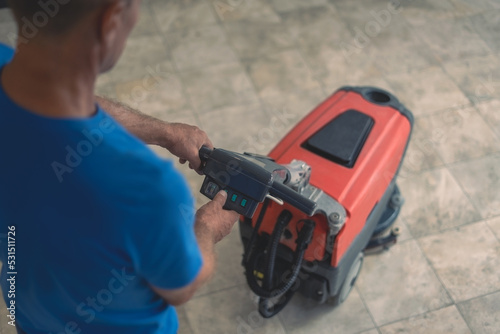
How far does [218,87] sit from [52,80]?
2.30 meters

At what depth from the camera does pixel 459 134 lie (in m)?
2.97

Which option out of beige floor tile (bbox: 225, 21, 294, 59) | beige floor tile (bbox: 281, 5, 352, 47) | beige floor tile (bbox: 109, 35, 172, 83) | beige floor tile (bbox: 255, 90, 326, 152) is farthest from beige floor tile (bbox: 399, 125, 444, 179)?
beige floor tile (bbox: 109, 35, 172, 83)

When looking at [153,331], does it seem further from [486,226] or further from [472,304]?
[486,226]

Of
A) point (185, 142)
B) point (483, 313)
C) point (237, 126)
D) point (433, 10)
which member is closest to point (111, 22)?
point (185, 142)

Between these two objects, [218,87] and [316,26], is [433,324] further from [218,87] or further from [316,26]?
[316,26]

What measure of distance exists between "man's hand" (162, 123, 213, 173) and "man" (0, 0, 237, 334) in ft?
1.58

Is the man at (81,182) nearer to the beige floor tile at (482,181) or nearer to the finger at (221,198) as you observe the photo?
the finger at (221,198)

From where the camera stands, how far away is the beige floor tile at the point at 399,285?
2367 mm

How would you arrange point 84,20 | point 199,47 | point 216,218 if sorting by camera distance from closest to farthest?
point 84,20, point 216,218, point 199,47

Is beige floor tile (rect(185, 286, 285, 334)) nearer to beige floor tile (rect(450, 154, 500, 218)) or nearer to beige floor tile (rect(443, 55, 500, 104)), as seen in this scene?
beige floor tile (rect(450, 154, 500, 218))

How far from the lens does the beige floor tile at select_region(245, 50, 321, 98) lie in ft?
10.3

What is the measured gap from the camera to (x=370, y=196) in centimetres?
207

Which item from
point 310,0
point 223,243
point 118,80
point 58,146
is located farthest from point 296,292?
point 310,0

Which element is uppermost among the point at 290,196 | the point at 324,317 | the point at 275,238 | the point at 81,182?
the point at 81,182
